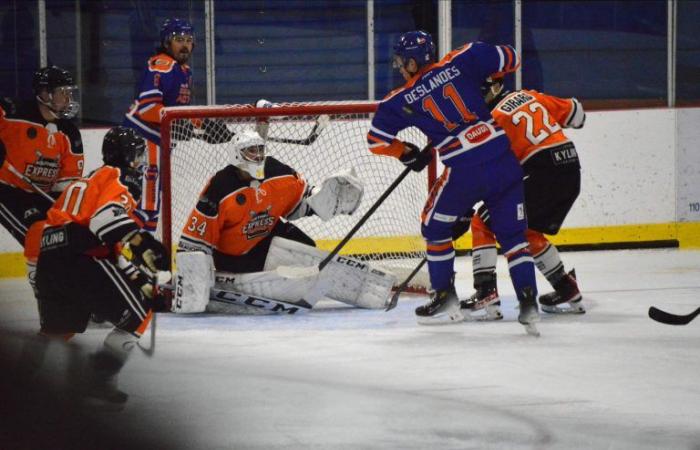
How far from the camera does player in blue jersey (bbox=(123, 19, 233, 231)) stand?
5.65m

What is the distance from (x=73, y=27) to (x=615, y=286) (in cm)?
316

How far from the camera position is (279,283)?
4.84m

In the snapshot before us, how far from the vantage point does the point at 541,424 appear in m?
2.92

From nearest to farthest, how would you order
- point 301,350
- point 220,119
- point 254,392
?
point 254,392
point 301,350
point 220,119

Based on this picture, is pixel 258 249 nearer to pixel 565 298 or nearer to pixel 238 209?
pixel 238 209

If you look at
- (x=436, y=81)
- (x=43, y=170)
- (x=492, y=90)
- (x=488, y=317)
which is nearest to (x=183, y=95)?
(x=43, y=170)

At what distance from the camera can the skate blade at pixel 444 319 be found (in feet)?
14.9

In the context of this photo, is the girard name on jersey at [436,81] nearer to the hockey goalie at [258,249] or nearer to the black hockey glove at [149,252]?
the hockey goalie at [258,249]

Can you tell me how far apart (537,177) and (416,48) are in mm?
754

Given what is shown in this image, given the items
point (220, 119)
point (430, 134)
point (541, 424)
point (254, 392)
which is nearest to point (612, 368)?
point (541, 424)

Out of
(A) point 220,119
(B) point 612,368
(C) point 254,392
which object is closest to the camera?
(C) point 254,392

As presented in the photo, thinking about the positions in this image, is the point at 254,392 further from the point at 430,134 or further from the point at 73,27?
the point at 73,27

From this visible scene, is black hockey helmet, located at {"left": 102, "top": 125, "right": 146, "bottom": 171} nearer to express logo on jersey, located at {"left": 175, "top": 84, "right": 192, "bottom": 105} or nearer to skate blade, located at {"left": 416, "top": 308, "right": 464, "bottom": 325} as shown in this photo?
skate blade, located at {"left": 416, "top": 308, "right": 464, "bottom": 325}

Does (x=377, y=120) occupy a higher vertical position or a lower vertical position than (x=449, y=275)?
higher
